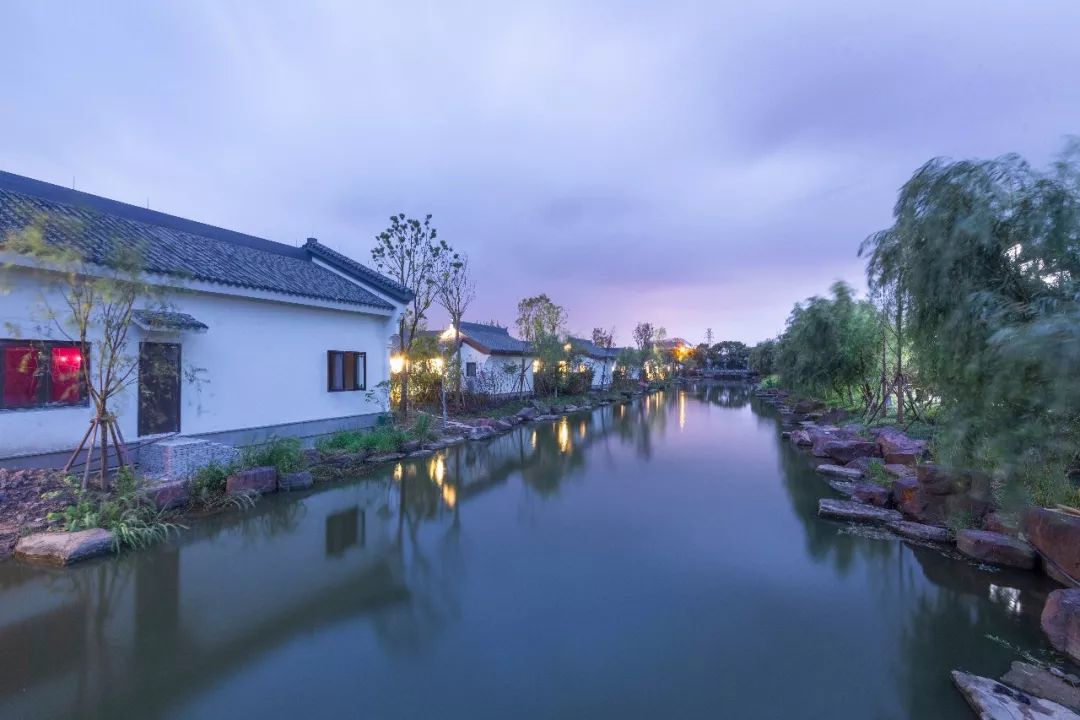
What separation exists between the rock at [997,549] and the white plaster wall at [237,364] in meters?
9.25

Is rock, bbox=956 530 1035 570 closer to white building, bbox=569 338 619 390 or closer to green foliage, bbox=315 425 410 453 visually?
green foliage, bbox=315 425 410 453

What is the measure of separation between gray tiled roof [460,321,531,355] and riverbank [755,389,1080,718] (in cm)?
1315

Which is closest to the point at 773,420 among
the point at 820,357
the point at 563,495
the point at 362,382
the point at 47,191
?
the point at 820,357

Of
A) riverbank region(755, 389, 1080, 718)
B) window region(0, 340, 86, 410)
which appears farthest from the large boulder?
window region(0, 340, 86, 410)

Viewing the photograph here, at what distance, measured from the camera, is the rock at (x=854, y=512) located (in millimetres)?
5637

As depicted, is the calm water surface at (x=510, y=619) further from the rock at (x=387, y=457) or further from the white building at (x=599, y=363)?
the white building at (x=599, y=363)

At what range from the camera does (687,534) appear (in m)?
5.29

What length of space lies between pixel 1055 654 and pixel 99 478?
8352mm

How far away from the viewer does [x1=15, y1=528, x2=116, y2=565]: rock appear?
4254mm

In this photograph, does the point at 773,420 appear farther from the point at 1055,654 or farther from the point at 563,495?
the point at 1055,654

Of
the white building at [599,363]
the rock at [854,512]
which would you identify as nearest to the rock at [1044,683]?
the rock at [854,512]

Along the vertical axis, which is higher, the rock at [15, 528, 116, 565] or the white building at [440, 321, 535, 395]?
the white building at [440, 321, 535, 395]

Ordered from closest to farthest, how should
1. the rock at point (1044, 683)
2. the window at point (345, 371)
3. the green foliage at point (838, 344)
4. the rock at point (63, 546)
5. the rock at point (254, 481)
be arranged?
the rock at point (1044, 683) < the rock at point (63, 546) < the rock at point (254, 481) < the window at point (345, 371) < the green foliage at point (838, 344)

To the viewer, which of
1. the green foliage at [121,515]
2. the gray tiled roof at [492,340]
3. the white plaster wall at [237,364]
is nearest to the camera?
the green foliage at [121,515]
